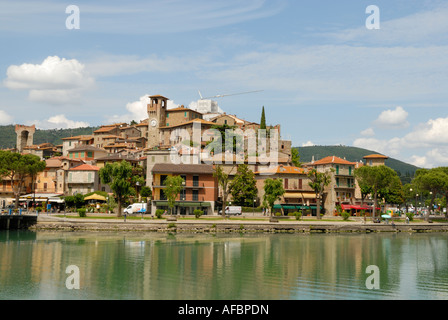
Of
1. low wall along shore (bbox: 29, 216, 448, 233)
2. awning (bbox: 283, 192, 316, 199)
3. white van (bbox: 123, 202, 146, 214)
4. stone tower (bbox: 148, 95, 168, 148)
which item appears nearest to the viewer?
low wall along shore (bbox: 29, 216, 448, 233)

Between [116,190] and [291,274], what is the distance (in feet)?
128

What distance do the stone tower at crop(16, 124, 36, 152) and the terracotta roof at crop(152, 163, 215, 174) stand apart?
2838 inches

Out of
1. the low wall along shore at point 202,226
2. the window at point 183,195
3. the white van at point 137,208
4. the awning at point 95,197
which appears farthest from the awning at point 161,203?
the awning at point 95,197

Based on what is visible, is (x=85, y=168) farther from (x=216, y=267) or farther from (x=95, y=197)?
(x=216, y=267)

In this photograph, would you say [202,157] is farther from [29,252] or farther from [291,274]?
[291,274]

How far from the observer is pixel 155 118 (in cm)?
11912

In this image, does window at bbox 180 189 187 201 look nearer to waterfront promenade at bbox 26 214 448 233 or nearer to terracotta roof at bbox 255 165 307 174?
waterfront promenade at bbox 26 214 448 233

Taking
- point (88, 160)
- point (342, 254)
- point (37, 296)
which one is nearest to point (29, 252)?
point (37, 296)

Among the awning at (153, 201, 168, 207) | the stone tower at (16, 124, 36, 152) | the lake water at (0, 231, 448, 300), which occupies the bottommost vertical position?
the lake water at (0, 231, 448, 300)

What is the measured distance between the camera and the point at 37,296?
2270cm

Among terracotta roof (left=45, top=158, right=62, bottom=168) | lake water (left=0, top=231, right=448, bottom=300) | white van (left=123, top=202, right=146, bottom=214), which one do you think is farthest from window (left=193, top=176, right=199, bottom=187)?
terracotta roof (left=45, top=158, right=62, bottom=168)

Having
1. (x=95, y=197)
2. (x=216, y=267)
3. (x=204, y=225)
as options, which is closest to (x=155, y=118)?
(x=95, y=197)

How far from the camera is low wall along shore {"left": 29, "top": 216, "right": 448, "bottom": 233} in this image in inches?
2149

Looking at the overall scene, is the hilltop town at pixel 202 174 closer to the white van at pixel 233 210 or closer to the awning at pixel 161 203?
the awning at pixel 161 203
